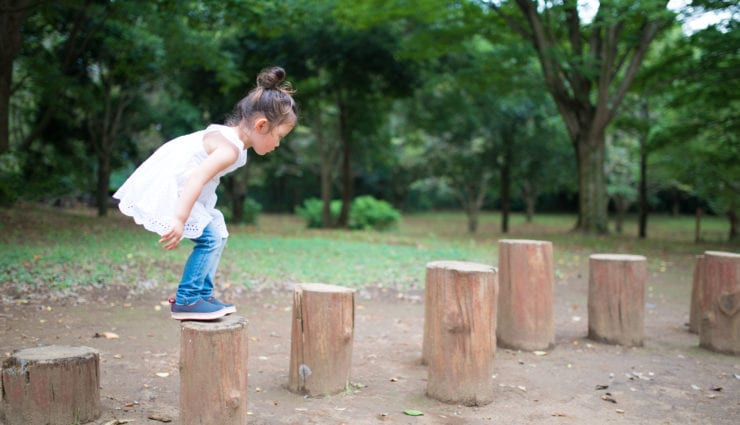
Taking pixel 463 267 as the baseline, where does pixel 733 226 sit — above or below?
below

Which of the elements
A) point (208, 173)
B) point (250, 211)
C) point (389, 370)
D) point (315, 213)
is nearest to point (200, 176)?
point (208, 173)

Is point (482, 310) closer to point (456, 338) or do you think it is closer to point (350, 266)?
point (456, 338)

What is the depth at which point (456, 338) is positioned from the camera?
4398 millimetres

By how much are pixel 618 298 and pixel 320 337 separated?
10.3 ft

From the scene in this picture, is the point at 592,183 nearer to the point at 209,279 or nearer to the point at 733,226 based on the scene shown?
the point at 733,226

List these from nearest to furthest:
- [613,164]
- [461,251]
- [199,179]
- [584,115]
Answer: [199,179] → [461,251] → [584,115] → [613,164]

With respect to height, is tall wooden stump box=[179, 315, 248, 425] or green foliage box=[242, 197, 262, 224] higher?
green foliage box=[242, 197, 262, 224]

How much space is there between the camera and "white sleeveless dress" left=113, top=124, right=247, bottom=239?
3512 mm

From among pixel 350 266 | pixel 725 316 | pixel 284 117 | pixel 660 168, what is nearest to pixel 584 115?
pixel 660 168

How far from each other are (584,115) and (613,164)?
1043 cm

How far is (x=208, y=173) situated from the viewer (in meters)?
3.44

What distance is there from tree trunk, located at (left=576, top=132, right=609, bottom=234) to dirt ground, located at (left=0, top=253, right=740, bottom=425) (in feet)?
29.6

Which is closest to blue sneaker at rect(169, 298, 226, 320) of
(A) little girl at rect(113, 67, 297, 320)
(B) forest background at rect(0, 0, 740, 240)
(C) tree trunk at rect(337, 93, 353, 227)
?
(A) little girl at rect(113, 67, 297, 320)

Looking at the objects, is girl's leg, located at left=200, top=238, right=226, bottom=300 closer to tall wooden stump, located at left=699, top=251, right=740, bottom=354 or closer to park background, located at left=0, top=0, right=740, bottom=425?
park background, located at left=0, top=0, right=740, bottom=425
